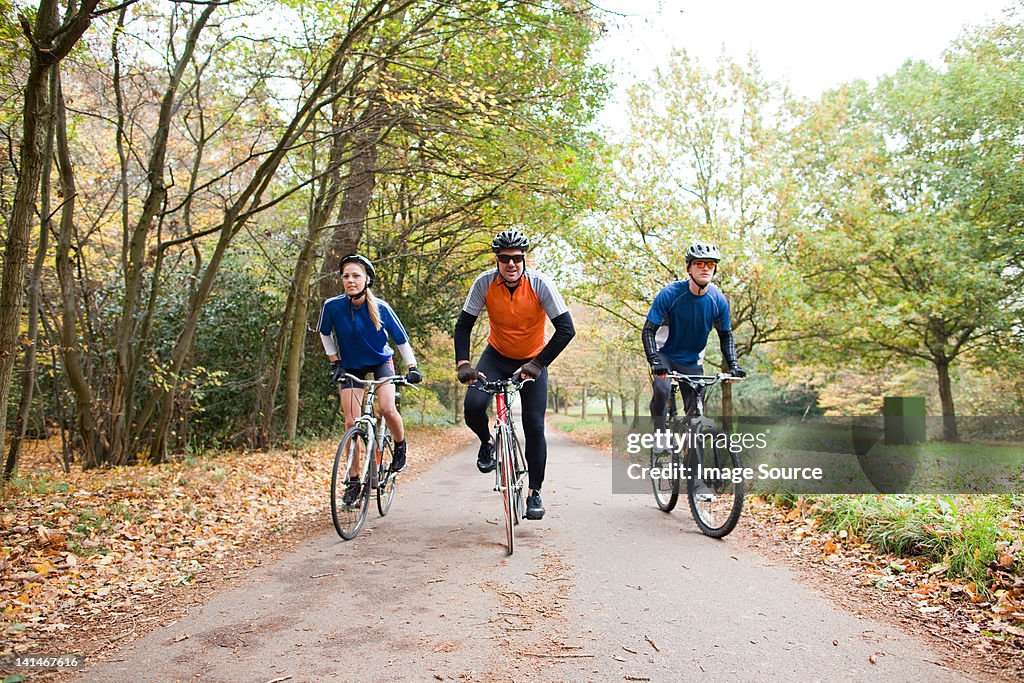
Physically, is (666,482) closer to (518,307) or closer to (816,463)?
(816,463)

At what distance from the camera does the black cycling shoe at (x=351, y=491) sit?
5.80m

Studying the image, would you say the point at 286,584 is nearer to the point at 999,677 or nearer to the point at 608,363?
the point at 999,677

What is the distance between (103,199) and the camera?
11.0 m

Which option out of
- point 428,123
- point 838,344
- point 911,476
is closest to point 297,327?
point 428,123

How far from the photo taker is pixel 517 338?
18.0 feet

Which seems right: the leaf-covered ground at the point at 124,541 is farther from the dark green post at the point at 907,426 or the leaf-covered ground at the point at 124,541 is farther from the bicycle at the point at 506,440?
the dark green post at the point at 907,426

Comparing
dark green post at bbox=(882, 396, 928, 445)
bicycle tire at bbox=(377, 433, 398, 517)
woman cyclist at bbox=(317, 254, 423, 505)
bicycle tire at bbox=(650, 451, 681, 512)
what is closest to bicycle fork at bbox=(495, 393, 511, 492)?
woman cyclist at bbox=(317, 254, 423, 505)

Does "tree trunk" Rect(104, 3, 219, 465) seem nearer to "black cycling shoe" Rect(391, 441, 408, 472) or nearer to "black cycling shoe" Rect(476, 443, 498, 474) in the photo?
"black cycling shoe" Rect(391, 441, 408, 472)

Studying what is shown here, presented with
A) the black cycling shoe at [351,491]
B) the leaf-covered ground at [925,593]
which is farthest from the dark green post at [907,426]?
the black cycling shoe at [351,491]

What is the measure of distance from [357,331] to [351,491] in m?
1.40

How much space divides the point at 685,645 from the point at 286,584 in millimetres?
2617

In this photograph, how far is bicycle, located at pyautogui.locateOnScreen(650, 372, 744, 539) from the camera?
5535 mm

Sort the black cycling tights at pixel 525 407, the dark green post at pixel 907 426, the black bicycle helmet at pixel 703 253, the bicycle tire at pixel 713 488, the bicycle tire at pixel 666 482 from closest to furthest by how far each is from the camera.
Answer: the black cycling tights at pixel 525 407 < the bicycle tire at pixel 713 488 < the black bicycle helmet at pixel 703 253 < the bicycle tire at pixel 666 482 < the dark green post at pixel 907 426

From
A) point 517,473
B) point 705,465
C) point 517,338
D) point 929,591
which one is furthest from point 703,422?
→ point 929,591
